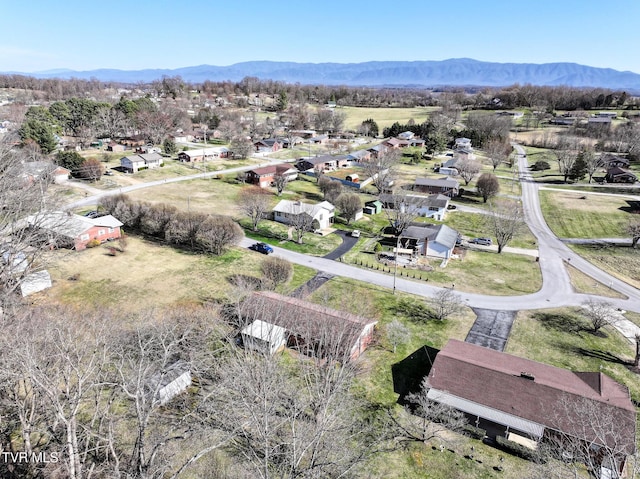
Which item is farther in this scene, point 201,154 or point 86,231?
point 201,154

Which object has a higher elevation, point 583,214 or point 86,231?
point 86,231

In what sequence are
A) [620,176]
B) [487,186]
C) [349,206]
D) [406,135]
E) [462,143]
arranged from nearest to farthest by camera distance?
[349,206] → [487,186] → [620,176] → [462,143] → [406,135]

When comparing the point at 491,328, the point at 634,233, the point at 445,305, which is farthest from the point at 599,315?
the point at 634,233

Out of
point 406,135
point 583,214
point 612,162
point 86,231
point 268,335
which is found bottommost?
point 583,214

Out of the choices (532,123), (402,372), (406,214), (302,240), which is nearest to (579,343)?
(402,372)

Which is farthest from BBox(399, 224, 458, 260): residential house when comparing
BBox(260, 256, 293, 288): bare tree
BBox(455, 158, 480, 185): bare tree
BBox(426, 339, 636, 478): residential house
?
BBox(455, 158, 480, 185): bare tree

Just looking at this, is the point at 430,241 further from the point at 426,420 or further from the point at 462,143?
the point at 462,143

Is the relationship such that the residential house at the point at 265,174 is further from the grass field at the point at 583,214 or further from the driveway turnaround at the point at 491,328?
the driveway turnaround at the point at 491,328
